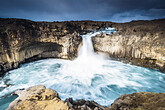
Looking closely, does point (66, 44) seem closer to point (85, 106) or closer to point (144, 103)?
point (85, 106)

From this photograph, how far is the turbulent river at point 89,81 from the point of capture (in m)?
8.13

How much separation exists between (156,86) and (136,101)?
8.76m

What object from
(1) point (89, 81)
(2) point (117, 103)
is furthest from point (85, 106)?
(1) point (89, 81)

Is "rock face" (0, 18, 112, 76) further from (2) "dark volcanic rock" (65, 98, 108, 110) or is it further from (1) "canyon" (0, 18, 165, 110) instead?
(2) "dark volcanic rock" (65, 98, 108, 110)

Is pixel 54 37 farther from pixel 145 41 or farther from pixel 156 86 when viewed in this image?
pixel 156 86

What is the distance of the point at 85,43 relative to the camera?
17484mm

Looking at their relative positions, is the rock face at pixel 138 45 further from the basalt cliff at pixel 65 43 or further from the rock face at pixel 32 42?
the rock face at pixel 32 42

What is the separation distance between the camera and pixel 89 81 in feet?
33.7

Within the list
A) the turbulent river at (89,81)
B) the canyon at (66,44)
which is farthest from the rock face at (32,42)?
the turbulent river at (89,81)

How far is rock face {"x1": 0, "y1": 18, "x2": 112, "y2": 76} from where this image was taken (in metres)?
11.6

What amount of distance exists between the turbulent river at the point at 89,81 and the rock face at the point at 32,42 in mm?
2398

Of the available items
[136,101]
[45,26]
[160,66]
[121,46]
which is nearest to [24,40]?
[45,26]

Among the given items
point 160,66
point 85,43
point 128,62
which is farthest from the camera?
point 85,43

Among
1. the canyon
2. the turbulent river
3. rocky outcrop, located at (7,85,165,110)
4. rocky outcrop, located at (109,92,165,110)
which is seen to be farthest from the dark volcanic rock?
the canyon
